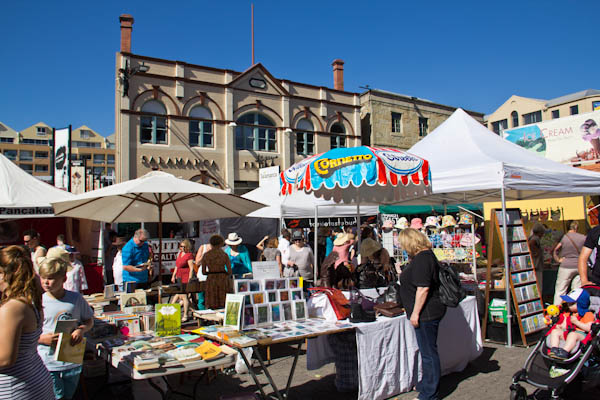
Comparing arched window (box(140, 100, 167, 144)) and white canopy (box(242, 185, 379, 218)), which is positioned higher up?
arched window (box(140, 100, 167, 144))

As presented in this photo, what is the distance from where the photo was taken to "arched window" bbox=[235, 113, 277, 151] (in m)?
23.2

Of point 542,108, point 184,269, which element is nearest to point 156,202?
point 184,269

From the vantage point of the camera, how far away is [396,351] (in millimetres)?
4586

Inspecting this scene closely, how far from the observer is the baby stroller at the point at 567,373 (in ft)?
12.8

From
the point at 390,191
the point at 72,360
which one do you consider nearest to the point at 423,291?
the point at 72,360

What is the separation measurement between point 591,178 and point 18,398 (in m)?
8.71

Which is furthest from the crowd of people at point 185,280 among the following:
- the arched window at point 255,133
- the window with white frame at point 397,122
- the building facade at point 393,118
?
the window with white frame at point 397,122

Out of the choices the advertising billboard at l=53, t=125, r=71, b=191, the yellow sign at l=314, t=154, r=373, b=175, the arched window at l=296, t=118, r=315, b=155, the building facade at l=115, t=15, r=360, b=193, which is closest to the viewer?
the yellow sign at l=314, t=154, r=373, b=175

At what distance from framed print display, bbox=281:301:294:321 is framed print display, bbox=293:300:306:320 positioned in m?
0.05

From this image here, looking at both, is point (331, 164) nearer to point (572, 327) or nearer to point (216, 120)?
point (572, 327)

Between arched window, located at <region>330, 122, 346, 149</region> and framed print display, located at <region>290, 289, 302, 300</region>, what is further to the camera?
arched window, located at <region>330, 122, 346, 149</region>

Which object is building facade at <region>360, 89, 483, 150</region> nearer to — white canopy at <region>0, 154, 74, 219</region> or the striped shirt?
white canopy at <region>0, 154, 74, 219</region>

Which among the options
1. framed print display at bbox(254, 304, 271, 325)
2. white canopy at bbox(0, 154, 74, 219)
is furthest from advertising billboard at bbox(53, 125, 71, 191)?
framed print display at bbox(254, 304, 271, 325)

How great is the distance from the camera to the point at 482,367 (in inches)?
214
